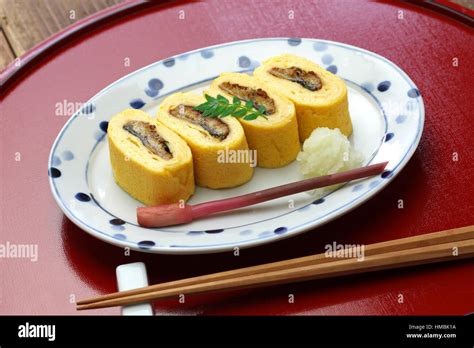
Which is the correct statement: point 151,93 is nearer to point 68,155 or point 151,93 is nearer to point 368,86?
point 68,155

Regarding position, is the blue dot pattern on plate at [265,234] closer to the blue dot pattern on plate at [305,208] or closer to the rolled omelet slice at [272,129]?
the blue dot pattern on plate at [305,208]

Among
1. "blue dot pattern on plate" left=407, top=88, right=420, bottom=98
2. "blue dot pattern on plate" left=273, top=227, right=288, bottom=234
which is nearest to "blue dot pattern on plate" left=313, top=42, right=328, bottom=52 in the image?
"blue dot pattern on plate" left=407, top=88, right=420, bottom=98

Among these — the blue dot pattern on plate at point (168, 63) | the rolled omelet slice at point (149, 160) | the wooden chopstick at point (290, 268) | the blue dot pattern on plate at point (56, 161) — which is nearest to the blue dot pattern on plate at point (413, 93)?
the wooden chopstick at point (290, 268)

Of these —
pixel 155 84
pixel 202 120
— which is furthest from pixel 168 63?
pixel 202 120

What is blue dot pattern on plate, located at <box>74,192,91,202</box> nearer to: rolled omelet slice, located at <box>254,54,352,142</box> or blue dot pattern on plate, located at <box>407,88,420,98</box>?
rolled omelet slice, located at <box>254,54,352,142</box>

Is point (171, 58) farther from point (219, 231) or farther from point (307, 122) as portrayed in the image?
point (219, 231)
